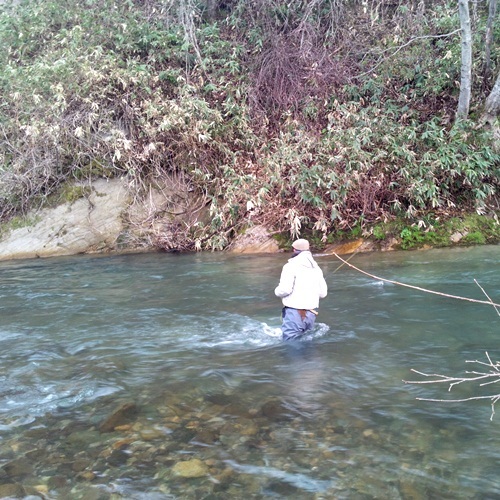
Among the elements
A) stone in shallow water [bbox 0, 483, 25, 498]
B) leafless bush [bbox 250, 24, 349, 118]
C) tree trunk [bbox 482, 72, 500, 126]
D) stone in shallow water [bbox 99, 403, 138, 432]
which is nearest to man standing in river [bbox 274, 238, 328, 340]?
stone in shallow water [bbox 99, 403, 138, 432]

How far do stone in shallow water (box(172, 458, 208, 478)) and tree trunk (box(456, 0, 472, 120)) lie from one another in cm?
1227

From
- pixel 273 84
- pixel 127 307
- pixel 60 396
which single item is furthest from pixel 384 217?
pixel 60 396

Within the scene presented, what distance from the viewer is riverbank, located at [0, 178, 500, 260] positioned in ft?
43.7

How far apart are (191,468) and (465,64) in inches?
496

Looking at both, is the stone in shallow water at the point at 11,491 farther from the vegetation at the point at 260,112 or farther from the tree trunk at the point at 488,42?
the tree trunk at the point at 488,42

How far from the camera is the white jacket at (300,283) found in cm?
727

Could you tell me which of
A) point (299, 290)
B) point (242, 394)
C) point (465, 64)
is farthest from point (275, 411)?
point (465, 64)

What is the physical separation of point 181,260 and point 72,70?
620cm

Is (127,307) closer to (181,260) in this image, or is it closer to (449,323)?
(181,260)

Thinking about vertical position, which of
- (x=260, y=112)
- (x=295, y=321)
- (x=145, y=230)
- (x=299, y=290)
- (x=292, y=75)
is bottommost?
(x=295, y=321)

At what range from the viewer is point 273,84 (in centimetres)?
1628

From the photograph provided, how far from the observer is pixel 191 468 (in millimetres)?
4250

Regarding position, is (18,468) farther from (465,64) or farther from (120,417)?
(465,64)

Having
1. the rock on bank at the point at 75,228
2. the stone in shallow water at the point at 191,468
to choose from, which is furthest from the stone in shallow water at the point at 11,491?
the rock on bank at the point at 75,228
